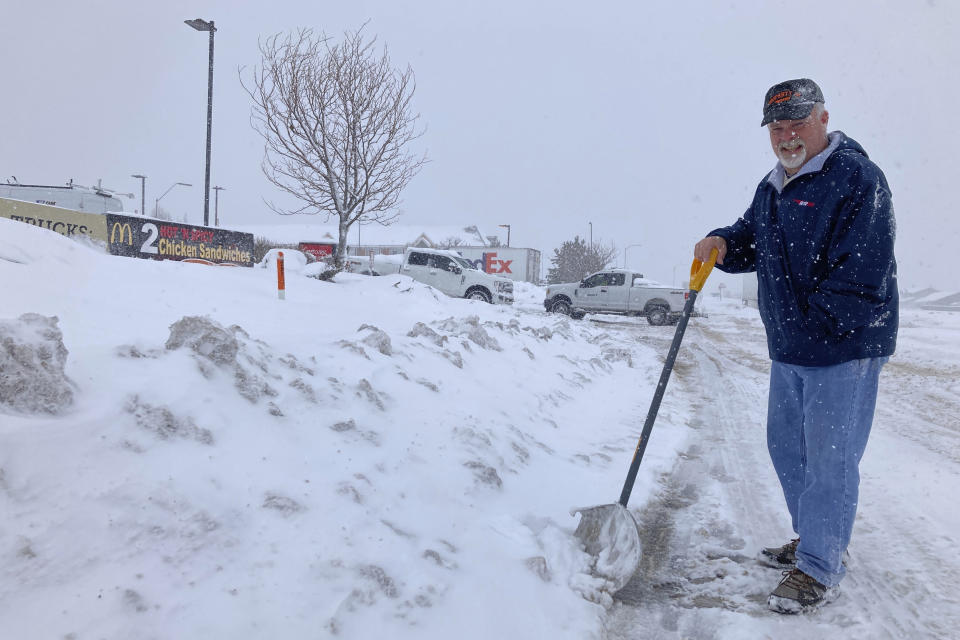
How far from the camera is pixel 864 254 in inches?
85.8

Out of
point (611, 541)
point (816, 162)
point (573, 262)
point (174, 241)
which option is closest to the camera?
point (816, 162)

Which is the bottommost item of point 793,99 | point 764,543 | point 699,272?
point 764,543

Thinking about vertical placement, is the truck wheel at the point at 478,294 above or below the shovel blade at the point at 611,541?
above

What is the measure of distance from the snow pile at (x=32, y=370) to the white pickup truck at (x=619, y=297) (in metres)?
18.6

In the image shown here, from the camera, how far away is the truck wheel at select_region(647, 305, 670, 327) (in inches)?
762

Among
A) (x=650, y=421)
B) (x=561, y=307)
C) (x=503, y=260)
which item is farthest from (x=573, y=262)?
(x=650, y=421)

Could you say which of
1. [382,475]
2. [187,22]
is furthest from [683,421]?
[187,22]

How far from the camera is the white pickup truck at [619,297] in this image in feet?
63.7

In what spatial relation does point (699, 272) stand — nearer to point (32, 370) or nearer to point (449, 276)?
point (32, 370)

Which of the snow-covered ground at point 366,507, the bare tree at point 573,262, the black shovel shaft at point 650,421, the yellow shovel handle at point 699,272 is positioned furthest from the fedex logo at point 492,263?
the black shovel shaft at point 650,421

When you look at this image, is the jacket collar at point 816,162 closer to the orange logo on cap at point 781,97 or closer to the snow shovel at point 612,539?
the orange logo on cap at point 781,97

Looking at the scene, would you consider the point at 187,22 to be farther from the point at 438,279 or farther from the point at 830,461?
the point at 830,461

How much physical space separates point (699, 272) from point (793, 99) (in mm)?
933

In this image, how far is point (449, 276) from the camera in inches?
724
